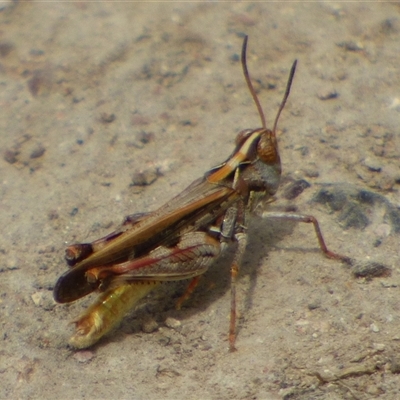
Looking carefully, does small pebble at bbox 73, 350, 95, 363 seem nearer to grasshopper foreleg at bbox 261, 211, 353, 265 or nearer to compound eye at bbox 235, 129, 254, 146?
grasshopper foreleg at bbox 261, 211, 353, 265

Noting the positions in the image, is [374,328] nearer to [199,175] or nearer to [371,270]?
[371,270]

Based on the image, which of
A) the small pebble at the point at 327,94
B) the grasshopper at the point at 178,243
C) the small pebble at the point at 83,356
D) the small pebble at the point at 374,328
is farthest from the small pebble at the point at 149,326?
the small pebble at the point at 327,94

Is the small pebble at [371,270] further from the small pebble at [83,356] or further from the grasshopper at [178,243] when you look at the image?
the small pebble at [83,356]

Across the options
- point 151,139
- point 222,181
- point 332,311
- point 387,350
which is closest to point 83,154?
point 151,139

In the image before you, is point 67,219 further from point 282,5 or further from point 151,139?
point 282,5

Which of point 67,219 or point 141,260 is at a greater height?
point 141,260

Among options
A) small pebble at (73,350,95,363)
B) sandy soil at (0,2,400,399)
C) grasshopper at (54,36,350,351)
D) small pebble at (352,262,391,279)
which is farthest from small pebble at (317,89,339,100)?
small pebble at (73,350,95,363)
